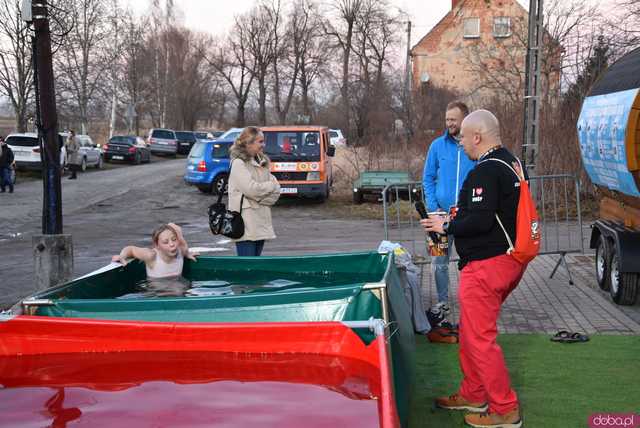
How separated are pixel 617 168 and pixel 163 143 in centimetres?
5000

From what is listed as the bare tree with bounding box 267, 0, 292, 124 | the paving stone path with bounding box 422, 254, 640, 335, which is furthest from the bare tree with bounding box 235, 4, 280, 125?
the paving stone path with bounding box 422, 254, 640, 335

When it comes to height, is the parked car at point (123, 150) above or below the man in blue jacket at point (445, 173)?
below

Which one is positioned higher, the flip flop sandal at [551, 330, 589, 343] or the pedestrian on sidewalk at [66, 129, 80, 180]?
the pedestrian on sidewalk at [66, 129, 80, 180]

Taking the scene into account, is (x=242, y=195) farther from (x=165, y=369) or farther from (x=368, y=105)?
(x=368, y=105)

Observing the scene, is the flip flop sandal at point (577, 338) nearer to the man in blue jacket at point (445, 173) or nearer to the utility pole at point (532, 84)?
the man in blue jacket at point (445, 173)

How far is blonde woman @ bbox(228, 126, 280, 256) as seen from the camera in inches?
299

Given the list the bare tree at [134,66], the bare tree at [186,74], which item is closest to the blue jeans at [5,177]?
the bare tree at [134,66]

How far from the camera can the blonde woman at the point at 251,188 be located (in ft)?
24.9

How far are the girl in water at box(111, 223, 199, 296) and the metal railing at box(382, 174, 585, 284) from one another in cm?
254

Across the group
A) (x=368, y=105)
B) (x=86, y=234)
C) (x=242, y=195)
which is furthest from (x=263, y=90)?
(x=242, y=195)

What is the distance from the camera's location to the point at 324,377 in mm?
4551

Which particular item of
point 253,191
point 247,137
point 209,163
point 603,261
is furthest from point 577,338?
point 209,163

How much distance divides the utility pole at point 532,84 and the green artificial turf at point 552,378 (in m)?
6.19

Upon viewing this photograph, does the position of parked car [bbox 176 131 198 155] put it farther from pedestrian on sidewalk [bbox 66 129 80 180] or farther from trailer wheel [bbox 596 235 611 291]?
trailer wheel [bbox 596 235 611 291]
